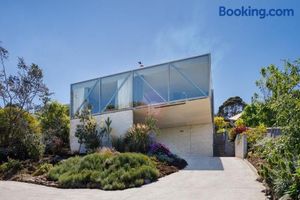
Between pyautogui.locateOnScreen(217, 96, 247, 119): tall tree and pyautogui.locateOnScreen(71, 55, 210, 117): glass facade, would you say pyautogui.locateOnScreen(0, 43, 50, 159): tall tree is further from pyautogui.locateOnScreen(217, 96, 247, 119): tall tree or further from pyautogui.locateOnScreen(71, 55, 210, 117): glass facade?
pyautogui.locateOnScreen(217, 96, 247, 119): tall tree

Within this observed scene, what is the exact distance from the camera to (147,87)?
18188 millimetres

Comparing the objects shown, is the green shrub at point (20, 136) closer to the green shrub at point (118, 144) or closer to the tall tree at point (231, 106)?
the green shrub at point (118, 144)

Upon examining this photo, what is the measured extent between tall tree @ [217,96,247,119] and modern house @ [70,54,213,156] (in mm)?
25405

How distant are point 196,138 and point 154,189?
37.5 ft

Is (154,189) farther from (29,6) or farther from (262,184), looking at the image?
(29,6)

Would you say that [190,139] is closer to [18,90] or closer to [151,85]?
A: [151,85]

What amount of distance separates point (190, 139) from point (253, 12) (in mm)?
11444

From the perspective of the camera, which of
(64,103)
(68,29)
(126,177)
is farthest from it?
(64,103)

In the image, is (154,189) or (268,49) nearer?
A: (154,189)

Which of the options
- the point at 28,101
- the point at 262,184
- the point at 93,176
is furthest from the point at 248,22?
the point at 28,101

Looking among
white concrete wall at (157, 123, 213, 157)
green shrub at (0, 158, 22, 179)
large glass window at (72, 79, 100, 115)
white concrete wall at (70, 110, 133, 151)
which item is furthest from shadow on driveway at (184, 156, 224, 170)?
large glass window at (72, 79, 100, 115)

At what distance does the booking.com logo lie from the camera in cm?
1070

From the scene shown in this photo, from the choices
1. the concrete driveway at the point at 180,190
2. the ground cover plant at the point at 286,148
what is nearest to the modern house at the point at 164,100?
the concrete driveway at the point at 180,190

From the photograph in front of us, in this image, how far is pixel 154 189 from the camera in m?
9.77
